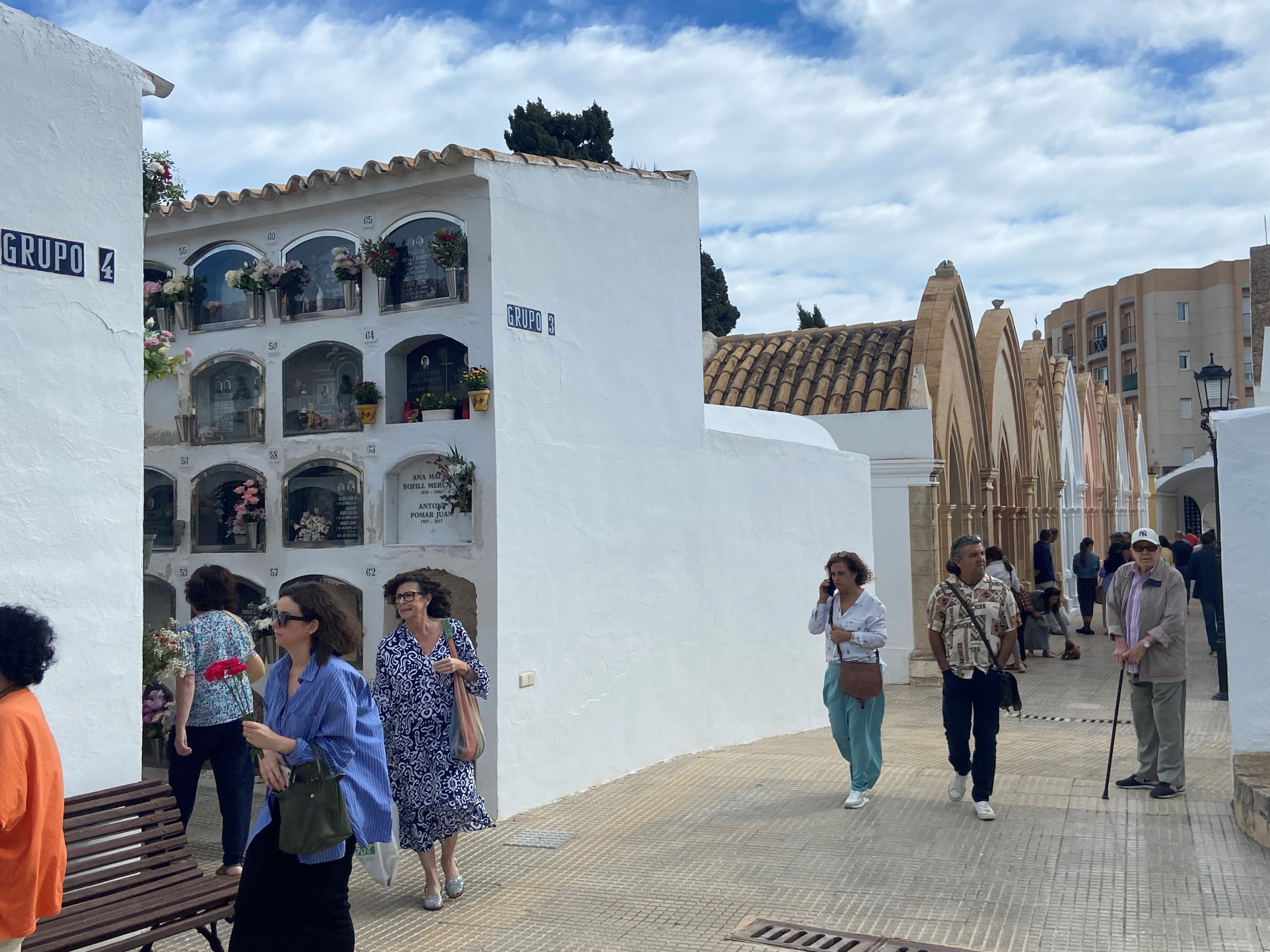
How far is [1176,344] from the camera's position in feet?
186

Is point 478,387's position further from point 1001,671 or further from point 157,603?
point 1001,671

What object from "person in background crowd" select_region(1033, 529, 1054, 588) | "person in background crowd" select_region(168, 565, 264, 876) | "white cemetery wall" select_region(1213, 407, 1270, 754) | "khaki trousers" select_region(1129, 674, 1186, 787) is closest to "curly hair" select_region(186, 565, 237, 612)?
"person in background crowd" select_region(168, 565, 264, 876)

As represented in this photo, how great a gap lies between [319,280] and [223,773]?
371 centimetres

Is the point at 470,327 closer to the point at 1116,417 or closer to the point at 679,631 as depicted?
the point at 679,631

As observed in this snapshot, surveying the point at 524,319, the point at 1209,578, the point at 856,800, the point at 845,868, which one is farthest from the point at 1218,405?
the point at 845,868

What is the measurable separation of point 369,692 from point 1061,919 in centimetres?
331

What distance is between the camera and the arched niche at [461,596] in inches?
299

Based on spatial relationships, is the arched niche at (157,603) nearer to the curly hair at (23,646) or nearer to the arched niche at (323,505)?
the arched niche at (323,505)

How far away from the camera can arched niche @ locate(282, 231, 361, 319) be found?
325 inches

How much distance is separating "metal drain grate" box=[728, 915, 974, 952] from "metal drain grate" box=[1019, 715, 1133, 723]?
7.10 metres

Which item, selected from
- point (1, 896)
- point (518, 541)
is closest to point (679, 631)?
point (518, 541)

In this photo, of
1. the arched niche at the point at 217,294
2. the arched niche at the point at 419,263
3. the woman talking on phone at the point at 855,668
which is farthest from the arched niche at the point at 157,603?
the woman talking on phone at the point at 855,668

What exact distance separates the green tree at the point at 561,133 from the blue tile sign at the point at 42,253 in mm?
22013

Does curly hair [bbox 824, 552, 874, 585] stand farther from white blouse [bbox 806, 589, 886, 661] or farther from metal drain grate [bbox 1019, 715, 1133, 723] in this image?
metal drain grate [bbox 1019, 715, 1133, 723]
